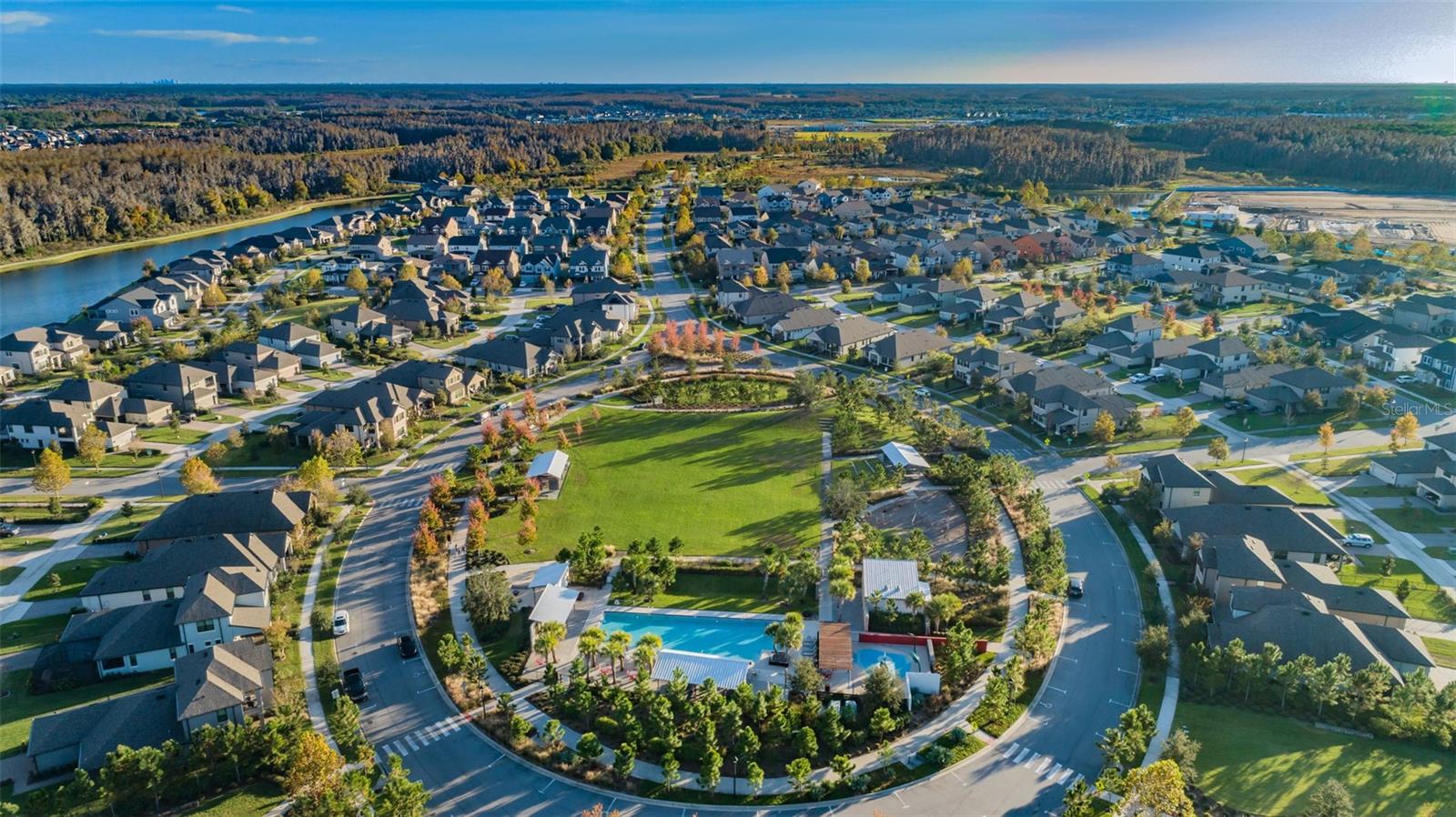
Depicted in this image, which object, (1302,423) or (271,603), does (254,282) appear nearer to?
(271,603)

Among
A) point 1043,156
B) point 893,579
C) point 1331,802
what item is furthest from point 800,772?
point 1043,156

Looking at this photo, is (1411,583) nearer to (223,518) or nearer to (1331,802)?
(1331,802)

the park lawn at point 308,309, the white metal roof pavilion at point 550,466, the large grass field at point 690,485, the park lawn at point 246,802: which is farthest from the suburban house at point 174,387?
the park lawn at point 246,802

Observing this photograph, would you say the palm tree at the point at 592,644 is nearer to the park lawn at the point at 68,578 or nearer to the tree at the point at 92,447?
the park lawn at the point at 68,578

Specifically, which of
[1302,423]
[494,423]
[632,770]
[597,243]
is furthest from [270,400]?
[1302,423]

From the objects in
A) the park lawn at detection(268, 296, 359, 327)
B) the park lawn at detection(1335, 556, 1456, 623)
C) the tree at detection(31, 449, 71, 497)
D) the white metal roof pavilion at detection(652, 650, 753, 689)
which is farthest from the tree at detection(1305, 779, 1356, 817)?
the park lawn at detection(268, 296, 359, 327)

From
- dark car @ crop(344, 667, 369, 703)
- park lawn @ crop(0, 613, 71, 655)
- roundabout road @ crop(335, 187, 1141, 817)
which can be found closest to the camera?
roundabout road @ crop(335, 187, 1141, 817)

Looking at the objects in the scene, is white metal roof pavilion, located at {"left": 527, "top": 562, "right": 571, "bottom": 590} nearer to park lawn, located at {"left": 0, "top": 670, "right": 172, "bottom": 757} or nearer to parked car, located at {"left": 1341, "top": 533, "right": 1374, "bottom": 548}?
park lawn, located at {"left": 0, "top": 670, "right": 172, "bottom": 757}
